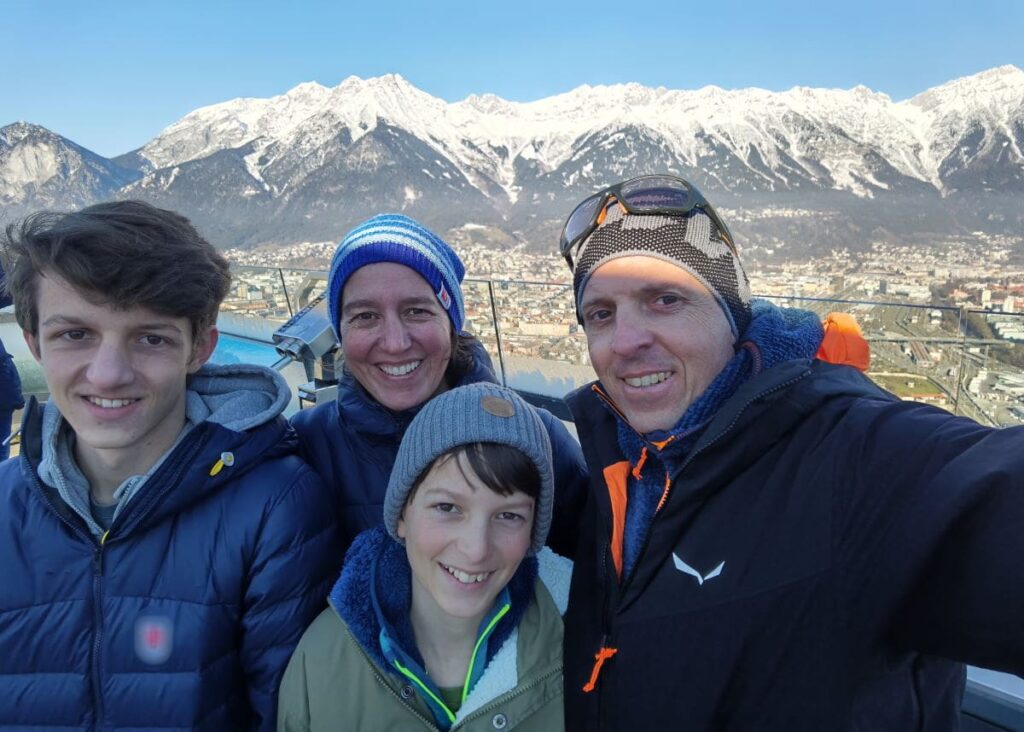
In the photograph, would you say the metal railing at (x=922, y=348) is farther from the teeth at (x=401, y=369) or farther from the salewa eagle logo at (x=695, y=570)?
the salewa eagle logo at (x=695, y=570)

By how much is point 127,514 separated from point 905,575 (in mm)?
1541

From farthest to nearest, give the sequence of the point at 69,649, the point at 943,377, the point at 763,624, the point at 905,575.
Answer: the point at 943,377 → the point at 69,649 → the point at 763,624 → the point at 905,575

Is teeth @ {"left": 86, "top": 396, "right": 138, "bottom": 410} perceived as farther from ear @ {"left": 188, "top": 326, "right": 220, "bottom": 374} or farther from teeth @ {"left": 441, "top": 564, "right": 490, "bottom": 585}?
teeth @ {"left": 441, "top": 564, "right": 490, "bottom": 585}

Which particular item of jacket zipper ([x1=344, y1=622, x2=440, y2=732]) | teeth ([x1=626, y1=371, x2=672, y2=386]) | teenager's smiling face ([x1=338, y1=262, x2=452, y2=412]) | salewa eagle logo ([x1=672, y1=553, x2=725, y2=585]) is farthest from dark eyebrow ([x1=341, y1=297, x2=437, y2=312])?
salewa eagle logo ([x1=672, y1=553, x2=725, y2=585])

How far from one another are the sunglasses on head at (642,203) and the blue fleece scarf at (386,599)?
821 mm

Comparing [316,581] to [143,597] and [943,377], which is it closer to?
[143,597]

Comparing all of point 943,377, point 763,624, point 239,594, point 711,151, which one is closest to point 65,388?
point 239,594

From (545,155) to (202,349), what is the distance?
76.4 meters

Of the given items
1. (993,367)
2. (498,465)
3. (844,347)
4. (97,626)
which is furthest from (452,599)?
(993,367)

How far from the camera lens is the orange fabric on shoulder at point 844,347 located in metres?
1.33

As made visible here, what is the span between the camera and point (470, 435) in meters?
1.44

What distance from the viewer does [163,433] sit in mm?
1587

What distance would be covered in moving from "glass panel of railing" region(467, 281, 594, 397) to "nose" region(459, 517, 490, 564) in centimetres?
419

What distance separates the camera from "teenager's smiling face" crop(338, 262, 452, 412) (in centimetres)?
177
